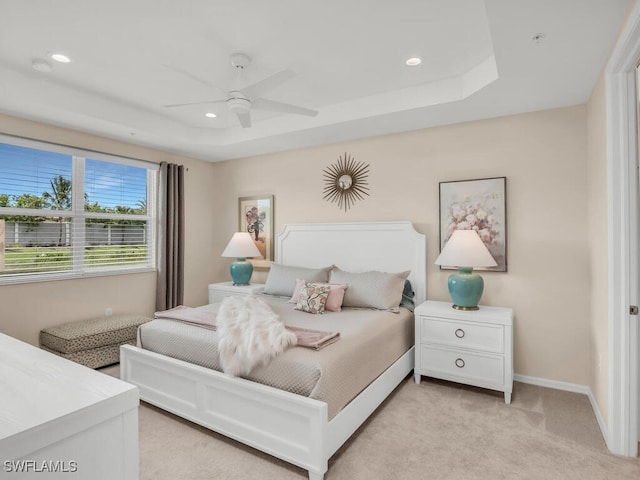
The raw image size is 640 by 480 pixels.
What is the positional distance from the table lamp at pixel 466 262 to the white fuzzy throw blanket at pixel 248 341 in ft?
5.13

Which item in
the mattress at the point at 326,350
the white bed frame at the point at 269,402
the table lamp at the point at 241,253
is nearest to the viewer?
the white bed frame at the point at 269,402

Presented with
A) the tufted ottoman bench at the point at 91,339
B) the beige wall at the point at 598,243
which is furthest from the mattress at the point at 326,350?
the beige wall at the point at 598,243

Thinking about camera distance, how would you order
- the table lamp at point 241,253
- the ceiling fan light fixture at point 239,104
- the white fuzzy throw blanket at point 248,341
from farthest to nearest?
the table lamp at point 241,253 < the ceiling fan light fixture at point 239,104 < the white fuzzy throw blanket at point 248,341

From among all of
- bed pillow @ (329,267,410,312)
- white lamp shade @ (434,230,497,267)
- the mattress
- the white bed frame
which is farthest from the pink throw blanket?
white lamp shade @ (434,230,497,267)

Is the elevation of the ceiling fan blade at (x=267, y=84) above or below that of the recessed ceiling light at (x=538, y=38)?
below

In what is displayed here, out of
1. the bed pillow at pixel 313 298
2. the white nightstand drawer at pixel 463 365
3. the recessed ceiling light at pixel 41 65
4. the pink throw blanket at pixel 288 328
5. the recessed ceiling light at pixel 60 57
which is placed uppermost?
the recessed ceiling light at pixel 60 57

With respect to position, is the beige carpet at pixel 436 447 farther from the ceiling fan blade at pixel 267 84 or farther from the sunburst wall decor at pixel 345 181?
the ceiling fan blade at pixel 267 84

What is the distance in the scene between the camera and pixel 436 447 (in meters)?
2.20

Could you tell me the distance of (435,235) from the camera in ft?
11.8

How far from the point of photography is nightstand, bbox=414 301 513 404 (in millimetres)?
2783

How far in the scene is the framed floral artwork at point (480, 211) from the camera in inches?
127

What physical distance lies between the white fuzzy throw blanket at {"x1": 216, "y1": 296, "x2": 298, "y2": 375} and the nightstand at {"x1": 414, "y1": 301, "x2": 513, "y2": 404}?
140cm

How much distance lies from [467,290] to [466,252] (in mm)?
329

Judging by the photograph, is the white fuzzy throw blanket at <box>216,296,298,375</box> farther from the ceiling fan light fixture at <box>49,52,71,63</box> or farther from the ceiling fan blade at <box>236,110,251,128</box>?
the ceiling fan light fixture at <box>49,52,71,63</box>
